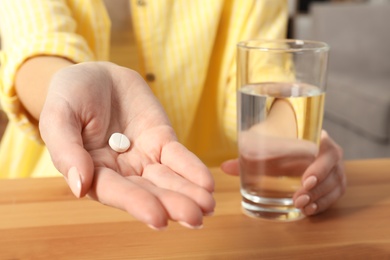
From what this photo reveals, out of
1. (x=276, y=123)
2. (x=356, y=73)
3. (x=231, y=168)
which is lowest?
(x=356, y=73)

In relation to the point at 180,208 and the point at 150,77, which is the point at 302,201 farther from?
the point at 150,77

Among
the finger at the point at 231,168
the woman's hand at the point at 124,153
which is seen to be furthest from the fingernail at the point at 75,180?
the finger at the point at 231,168

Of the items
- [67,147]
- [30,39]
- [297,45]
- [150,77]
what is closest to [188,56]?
[150,77]

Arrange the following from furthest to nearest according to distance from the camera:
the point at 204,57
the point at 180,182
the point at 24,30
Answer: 1. the point at 204,57
2. the point at 24,30
3. the point at 180,182

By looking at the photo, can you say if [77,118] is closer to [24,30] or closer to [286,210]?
[286,210]

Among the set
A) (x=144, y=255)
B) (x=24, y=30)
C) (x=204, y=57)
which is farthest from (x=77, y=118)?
(x=204, y=57)

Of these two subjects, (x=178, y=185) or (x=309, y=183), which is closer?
(x=178, y=185)

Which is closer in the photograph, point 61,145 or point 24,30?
point 61,145

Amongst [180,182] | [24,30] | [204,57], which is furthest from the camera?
[204,57]
